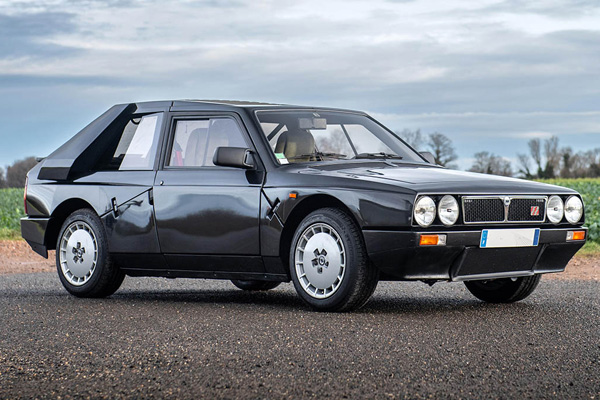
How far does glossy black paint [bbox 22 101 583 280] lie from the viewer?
7.02 metres

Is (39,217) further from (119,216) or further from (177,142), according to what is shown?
(177,142)

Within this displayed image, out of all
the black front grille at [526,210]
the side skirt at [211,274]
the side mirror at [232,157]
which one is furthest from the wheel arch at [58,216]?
the black front grille at [526,210]

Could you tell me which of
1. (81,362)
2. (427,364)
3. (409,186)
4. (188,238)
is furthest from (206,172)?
(427,364)

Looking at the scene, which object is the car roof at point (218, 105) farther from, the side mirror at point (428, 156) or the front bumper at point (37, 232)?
the front bumper at point (37, 232)

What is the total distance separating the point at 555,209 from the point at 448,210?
1220mm

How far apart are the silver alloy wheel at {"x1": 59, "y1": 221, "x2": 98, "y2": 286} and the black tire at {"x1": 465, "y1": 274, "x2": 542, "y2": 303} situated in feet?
12.0

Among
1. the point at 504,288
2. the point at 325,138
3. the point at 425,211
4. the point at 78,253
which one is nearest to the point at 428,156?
the point at 325,138

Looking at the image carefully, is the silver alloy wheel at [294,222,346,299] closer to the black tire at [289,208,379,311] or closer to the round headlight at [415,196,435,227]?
the black tire at [289,208,379,311]

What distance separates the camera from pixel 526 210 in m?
7.43

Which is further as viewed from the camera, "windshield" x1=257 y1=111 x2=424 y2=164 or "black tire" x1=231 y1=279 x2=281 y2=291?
"black tire" x1=231 y1=279 x2=281 y2=291

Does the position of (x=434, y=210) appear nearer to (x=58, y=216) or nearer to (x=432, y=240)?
(x=432, y=240)

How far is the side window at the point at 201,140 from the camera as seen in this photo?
830 centimetres

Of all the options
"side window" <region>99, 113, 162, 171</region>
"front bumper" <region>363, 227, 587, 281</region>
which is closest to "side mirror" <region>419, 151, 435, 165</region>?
"front bumper" <region>363, 227, 587, 281</region>

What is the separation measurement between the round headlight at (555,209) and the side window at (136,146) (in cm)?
363
